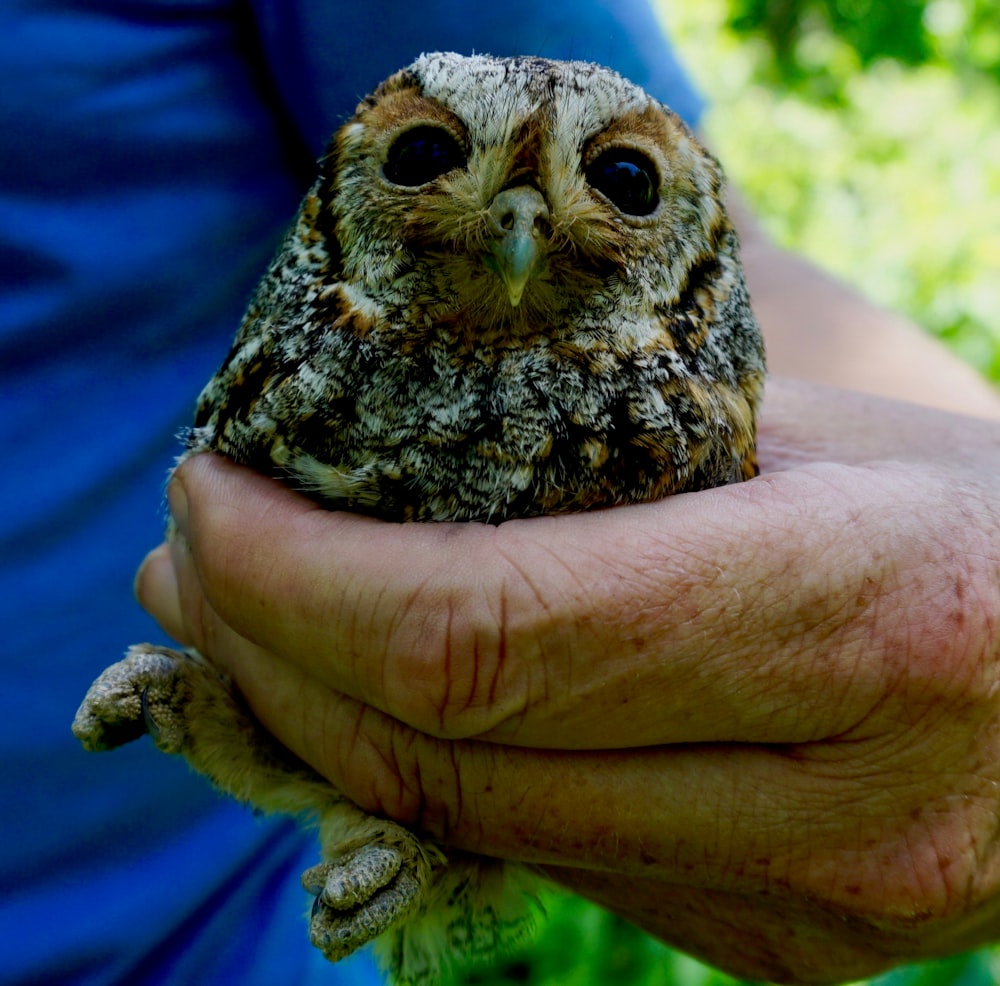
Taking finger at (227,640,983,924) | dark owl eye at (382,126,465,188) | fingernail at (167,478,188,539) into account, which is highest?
dark owl eye at (382,126,465,188)

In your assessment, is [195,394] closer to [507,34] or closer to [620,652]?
[507,34]

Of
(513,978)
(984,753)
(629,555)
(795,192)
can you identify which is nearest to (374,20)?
(629,555)

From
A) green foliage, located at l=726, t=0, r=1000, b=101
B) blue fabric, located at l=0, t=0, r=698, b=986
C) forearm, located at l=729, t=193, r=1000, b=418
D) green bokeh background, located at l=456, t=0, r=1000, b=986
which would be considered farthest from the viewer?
green foliage, located at l=726, t=0, r=1000, b=101

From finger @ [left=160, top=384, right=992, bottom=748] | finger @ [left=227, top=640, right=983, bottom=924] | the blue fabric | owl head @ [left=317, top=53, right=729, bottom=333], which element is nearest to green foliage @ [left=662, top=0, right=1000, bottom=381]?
the blue fabric

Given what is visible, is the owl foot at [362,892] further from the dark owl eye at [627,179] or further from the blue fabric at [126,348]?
the dark owl eye at [627,179]

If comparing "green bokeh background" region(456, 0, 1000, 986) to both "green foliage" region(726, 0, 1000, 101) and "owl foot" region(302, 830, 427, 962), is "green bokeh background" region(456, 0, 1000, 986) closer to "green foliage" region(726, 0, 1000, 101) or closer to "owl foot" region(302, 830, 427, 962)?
"green foliage" region(726, 0, 1000, 101)

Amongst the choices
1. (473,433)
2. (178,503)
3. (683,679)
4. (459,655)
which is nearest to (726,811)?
(683,679)

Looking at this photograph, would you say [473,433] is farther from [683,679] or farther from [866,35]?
[866,35]
